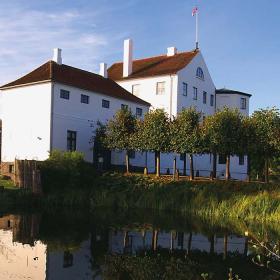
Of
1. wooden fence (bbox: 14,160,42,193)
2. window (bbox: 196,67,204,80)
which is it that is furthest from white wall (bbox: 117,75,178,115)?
wooden fence (bbox: 14,160,42,193)

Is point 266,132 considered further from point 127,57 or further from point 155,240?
point 127,57

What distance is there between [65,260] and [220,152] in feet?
66.6

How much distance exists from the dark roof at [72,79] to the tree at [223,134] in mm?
11827

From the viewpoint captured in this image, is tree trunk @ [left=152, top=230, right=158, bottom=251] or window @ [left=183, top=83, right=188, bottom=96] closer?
tree trunk @ [left=152, top=230, right=158, bottom=251]

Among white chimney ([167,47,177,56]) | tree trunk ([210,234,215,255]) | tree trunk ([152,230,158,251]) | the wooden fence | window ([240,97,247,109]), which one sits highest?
white chimney ([167,47,177,56])

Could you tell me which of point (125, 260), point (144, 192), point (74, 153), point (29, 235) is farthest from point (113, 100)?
point (125, 260)

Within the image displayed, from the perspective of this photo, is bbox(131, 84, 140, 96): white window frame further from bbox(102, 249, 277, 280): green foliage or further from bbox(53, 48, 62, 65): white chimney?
bbox(102, 249, 277, 280): green foliage

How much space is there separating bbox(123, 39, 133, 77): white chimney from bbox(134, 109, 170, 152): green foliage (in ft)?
51.4

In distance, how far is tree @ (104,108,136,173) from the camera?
3672 cm

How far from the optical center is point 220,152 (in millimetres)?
33688

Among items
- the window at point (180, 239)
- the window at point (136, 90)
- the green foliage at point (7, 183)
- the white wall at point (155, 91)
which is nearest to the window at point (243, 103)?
the white wall at point (155, 91)

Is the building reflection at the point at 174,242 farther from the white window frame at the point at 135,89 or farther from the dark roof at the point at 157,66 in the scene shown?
the white window frame at the point at 135,89

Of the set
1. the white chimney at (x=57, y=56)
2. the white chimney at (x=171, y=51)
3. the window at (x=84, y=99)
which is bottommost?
the window at (x=84, y=99)

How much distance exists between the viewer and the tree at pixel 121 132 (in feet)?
120
